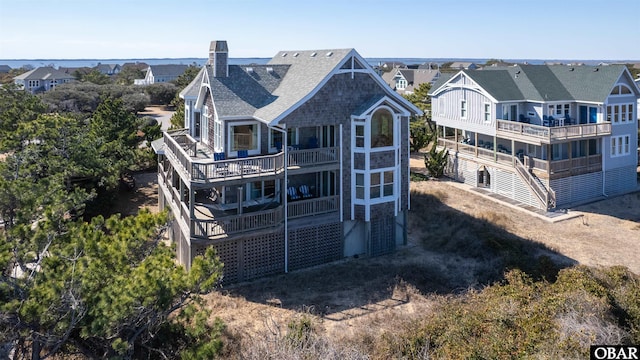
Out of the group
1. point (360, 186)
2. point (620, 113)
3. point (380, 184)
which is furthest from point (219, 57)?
point (620, 113)

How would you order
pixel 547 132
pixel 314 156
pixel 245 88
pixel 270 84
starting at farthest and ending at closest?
pixel 547 132
pixel 270 84
pixel 245 88
pixel 314 156

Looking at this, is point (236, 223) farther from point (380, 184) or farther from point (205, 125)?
point (205, 125)

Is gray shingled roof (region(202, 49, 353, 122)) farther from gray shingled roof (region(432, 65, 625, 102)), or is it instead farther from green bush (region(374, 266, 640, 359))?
gray shingled roof (region(432, 65, 625, 102))

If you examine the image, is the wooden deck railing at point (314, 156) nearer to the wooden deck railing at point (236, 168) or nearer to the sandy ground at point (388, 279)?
the wooden deck railing at point (236, 168)

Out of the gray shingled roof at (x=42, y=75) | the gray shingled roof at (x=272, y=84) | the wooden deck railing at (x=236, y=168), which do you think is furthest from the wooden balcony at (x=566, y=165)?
the gray shingled roof at (x=42, y=75)

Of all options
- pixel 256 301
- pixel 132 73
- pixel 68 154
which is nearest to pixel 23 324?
pixel 256 301

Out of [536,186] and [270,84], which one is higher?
[270,84]

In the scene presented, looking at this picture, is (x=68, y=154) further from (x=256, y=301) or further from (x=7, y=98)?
(x=7, y=98)
